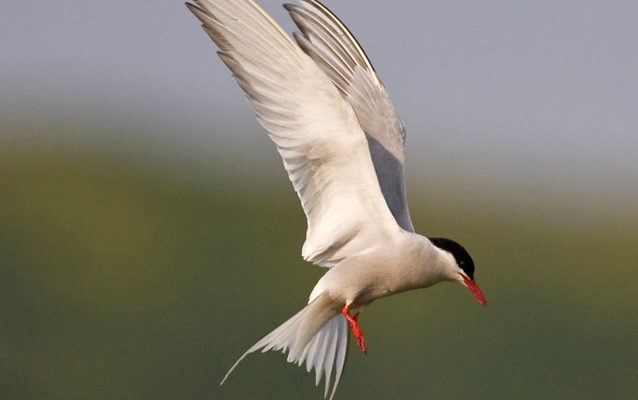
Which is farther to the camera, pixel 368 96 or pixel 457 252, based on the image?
pixel 368 96

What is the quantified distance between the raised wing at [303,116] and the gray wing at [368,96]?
1.66 ft

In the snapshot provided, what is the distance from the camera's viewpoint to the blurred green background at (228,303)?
2509 centimetres

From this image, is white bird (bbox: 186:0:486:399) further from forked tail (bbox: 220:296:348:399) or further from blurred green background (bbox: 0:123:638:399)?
blurred green background (bbox: 0:123:638:399)

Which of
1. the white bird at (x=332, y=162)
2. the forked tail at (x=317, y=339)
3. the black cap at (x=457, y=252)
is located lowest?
the forked tail at (x=317, y=339)

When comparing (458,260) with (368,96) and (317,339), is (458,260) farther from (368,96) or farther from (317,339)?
(368,96)

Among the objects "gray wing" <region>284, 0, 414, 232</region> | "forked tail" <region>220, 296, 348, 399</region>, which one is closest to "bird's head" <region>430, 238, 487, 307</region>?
"gray wing" <region>284, 0, 414, 232</region>

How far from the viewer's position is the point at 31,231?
91.7 ft

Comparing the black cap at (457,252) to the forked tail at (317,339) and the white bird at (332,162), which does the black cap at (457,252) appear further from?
the forked tail at (317,339)

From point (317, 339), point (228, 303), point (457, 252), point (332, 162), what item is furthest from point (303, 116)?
point (228, 303)

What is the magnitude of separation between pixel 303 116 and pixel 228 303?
70.8 ft

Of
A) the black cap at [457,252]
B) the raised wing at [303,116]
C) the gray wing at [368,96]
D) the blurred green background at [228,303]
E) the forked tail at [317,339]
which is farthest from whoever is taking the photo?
the blurred green background at [228,303]

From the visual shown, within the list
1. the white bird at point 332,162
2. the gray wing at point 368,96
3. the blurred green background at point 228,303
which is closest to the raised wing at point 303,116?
the white bird at point 332,162

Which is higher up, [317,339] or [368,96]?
[368,96]

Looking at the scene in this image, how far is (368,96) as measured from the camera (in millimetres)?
7539
